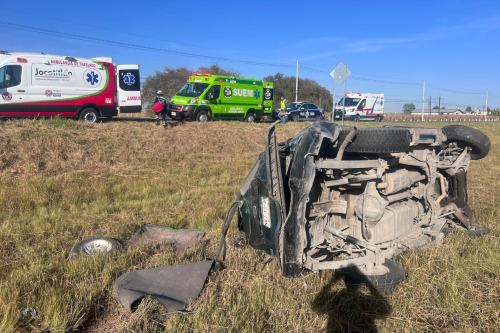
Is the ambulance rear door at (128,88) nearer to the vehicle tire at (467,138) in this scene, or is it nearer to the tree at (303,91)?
the vehicle tire at (467,138)

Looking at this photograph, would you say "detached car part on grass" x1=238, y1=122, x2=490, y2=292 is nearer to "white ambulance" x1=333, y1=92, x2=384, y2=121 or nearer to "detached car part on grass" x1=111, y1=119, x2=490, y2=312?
"detached car part on grass" x1=111, y1=119, x2=490, y2=312

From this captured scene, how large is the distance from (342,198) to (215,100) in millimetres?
18817

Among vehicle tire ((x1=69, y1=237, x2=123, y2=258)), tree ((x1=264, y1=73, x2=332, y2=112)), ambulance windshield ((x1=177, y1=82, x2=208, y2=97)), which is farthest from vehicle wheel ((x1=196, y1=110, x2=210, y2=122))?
tree ((x1=264, y1=73, x2=332, y2=112))

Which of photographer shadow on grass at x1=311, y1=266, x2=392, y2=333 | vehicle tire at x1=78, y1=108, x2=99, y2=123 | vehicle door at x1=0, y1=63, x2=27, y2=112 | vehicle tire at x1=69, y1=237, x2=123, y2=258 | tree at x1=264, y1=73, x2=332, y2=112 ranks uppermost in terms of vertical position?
tree at x1=264, y1=73, x2=332, y2=112

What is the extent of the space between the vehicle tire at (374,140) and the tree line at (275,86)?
43.9 m

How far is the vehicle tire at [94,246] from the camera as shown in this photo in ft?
14.4

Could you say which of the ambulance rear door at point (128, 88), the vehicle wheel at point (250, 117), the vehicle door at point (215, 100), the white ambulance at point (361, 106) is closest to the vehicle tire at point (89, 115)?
the ambulance rear door at point (128, 88)

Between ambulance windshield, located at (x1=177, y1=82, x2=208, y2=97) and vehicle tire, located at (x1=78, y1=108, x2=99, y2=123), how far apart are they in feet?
17.9

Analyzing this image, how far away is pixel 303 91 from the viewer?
2473 inches

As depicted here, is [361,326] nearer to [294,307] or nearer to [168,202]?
[294,307]

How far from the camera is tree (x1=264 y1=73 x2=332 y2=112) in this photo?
62.3 m

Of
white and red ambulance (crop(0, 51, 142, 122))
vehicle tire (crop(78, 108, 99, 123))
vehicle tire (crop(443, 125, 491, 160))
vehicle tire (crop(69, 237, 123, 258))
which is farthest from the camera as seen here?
vehicle tire (crop(78, 108, 99, 123))

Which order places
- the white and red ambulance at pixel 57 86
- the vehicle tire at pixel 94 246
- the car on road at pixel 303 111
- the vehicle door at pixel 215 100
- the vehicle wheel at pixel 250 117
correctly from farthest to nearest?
the car on road at pixel 303 111 < the vehicle wheel at pixel 250 117 < the vehicle door at pixel 215 100 < the white and red ambulance at pixel 57 86 < the vehicle tire at pixel 94 246

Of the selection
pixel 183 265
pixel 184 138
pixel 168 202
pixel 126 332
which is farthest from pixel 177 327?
pixel 184 138
